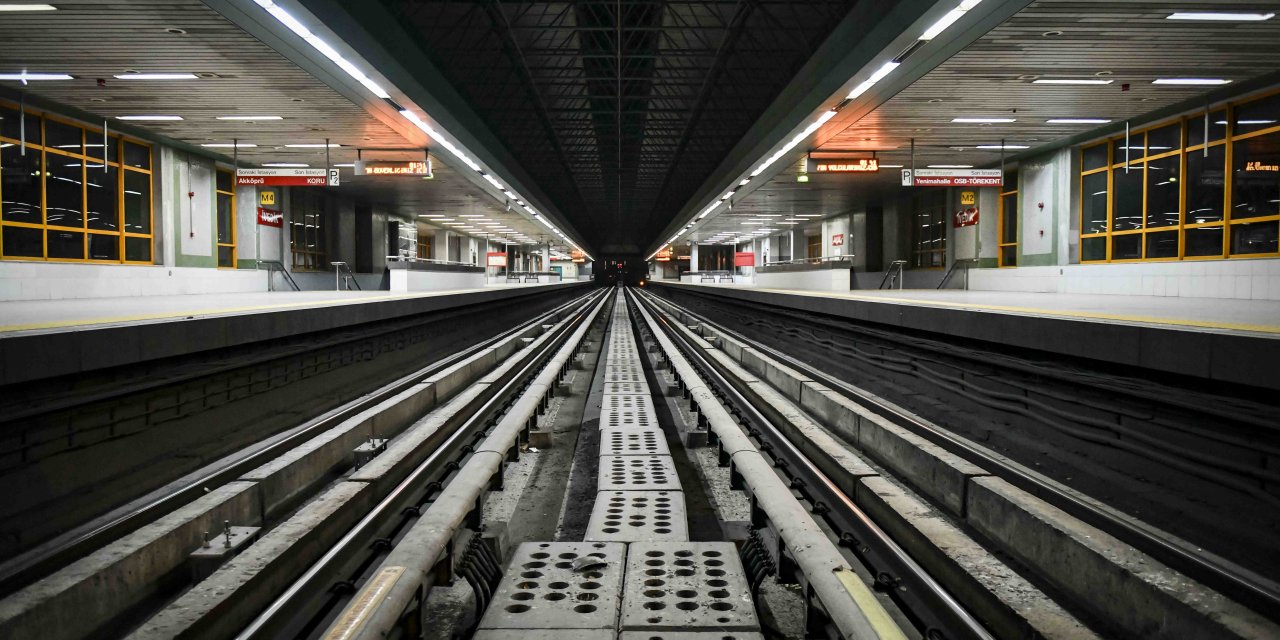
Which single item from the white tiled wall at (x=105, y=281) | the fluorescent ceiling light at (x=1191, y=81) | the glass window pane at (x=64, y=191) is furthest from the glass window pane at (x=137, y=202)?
the fluorescent ceiling light at (x=1191, y=81)

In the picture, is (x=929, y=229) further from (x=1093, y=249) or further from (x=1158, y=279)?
(x=1158, y=279)

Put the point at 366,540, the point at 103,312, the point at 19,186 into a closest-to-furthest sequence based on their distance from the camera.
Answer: the point at 366,540 < the point at 103,312 < the point at 19,186

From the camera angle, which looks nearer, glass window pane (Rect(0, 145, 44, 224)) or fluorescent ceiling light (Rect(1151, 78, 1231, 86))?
fluorescent ceiling light (Rect(1151, 78, 1231, 86))

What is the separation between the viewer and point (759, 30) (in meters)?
19.6

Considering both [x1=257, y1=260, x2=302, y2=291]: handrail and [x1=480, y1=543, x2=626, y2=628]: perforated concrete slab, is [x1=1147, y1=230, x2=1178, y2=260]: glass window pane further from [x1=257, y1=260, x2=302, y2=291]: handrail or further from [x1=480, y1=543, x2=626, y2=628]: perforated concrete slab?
[x1=257, y1=260, x2=302, y2=291]: handrail

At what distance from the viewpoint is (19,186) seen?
45.4 ft

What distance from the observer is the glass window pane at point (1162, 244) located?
1522 cm

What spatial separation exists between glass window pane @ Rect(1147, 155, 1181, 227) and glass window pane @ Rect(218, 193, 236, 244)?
79.2ft

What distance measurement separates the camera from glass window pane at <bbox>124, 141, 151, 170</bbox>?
16.9 meters

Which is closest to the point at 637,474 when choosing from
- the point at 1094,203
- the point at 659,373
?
the point at 659,373

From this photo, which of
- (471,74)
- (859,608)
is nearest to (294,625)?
(859,608)

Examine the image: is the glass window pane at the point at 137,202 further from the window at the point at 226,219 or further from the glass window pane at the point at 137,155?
the window at the point at 226,219

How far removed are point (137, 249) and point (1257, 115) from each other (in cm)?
2371

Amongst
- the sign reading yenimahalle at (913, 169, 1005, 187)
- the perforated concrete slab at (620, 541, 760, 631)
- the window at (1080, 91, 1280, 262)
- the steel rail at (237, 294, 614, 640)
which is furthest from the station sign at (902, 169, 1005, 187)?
the perforated concrete slab at (620, 541, 760, 631)
